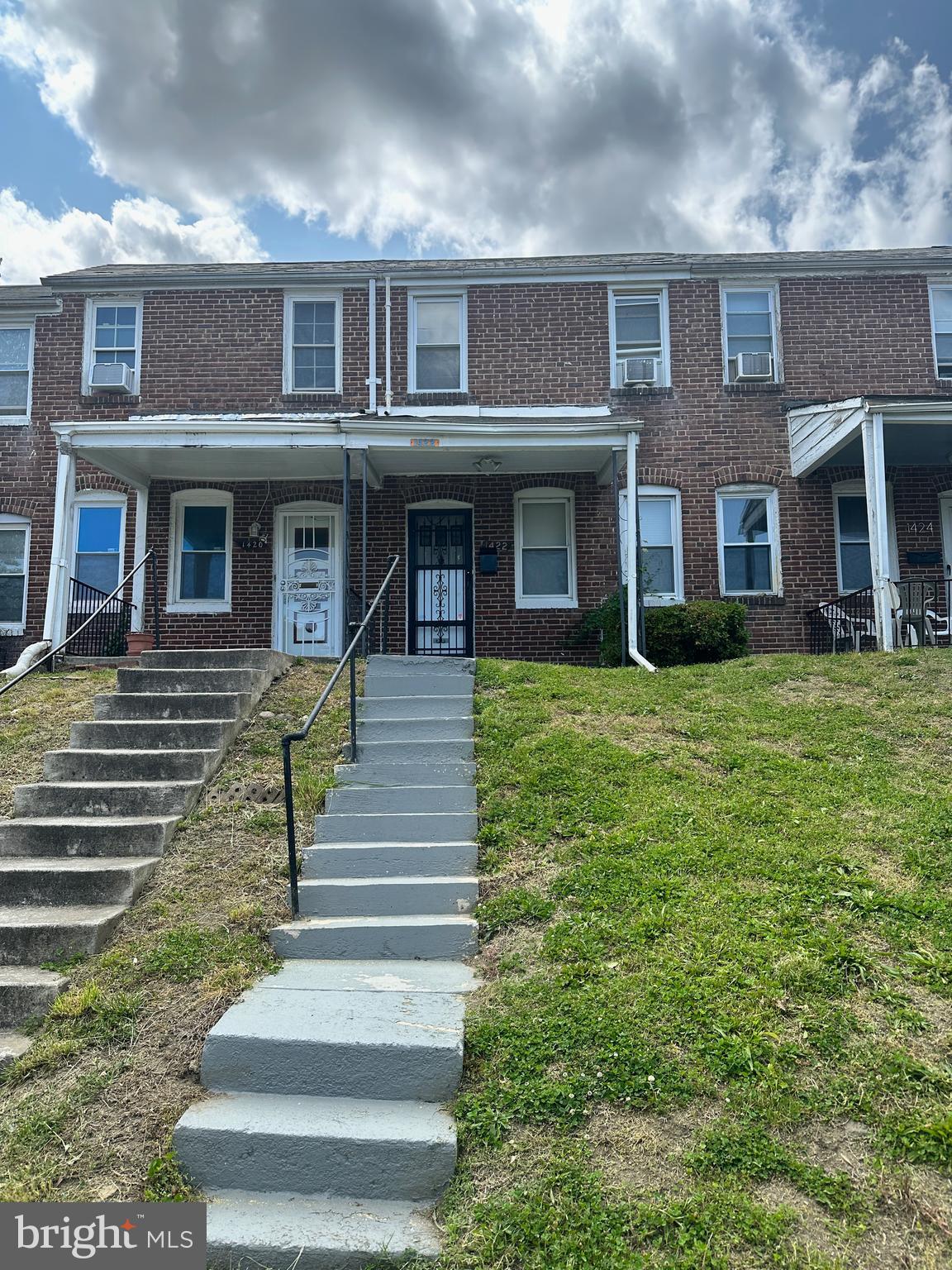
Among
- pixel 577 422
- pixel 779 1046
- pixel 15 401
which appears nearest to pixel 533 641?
pixel 577 422

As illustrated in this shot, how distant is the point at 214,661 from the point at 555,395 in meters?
7.20

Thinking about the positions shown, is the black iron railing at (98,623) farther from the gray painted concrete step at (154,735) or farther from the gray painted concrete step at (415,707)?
the gray painted concrete step at (415,707)

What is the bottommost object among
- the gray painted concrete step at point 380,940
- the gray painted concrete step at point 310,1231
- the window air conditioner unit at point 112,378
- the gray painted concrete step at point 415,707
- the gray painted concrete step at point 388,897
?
the gray painted concrete step at point 310,1231

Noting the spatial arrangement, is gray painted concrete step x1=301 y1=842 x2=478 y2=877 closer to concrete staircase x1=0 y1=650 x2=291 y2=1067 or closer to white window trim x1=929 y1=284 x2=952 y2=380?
concrete staircase x1=0 y1=650 x2=291 y2=1067

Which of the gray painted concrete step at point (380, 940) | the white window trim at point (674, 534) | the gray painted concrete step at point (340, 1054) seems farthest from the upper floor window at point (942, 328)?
the gray painted concrete step at point (340, 1054)

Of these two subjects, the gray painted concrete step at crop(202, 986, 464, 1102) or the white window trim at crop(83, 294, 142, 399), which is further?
the white window trim at crop(83, 294, 142, 399)

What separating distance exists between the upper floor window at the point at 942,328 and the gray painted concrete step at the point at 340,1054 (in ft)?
42.3

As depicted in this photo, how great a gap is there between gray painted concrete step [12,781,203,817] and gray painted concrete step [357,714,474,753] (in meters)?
1.47

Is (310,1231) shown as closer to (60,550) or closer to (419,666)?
(419,666)

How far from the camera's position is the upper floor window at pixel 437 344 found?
1335cm

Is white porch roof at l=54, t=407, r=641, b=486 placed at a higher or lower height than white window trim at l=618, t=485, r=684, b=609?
higher

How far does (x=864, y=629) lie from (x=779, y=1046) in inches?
380

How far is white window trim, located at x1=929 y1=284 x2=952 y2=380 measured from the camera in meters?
13.3

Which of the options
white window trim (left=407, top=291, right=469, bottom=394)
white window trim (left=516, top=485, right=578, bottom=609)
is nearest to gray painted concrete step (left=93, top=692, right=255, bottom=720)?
white window trim (left=516, top=485, right=578, bottom=609)
